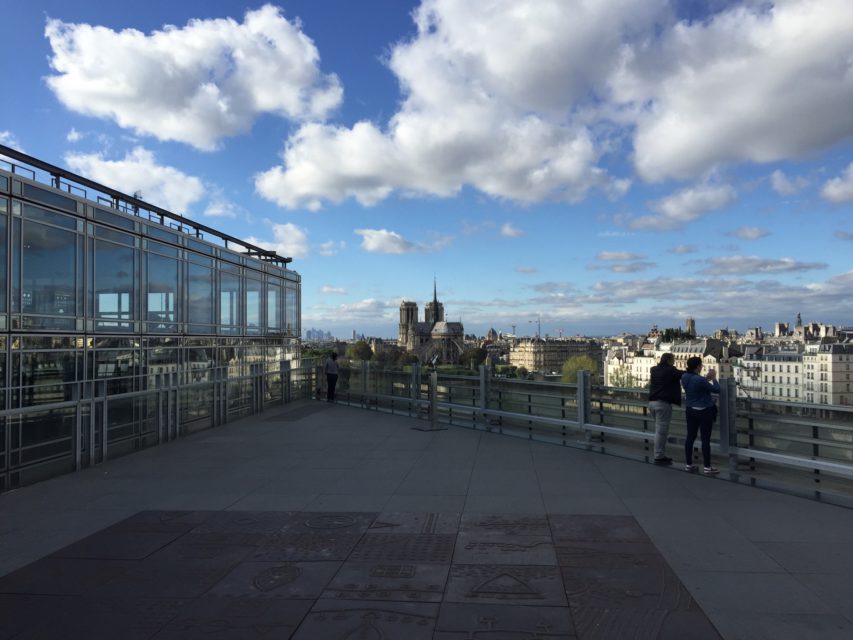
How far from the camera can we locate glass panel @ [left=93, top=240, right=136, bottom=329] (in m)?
11.9

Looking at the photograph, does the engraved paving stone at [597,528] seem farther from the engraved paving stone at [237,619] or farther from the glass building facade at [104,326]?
the glass building facade at [104,326]

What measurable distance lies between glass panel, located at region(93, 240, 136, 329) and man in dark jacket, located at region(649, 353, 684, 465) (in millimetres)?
10979

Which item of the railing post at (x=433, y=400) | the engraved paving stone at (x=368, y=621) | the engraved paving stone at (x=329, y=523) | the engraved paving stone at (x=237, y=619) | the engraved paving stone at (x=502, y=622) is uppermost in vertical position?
the railing post at (x=433, y=400)

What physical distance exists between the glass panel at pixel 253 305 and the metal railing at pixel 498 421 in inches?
122

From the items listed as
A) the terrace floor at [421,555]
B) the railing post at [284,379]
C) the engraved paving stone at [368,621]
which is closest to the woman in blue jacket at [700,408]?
the terrace floor at [421,555]

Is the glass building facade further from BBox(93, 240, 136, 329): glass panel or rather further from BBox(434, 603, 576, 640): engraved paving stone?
BBox(434, 603, 576, 640): engraved paving stone

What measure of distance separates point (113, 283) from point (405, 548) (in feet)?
33.7

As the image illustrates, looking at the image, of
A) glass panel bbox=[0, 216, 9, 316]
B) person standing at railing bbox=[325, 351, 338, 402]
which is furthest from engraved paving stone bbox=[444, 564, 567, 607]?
person standing at railing bbox=[325, 351, 338, 402]

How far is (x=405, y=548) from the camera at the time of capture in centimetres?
511

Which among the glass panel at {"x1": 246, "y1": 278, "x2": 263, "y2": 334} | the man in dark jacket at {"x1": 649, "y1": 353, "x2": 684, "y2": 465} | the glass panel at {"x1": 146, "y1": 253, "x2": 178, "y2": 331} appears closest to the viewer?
the man in dark jacket at {"x1": 649, "y1": 353, "x2": 684, "y2": 465}

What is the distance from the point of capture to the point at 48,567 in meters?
4.83

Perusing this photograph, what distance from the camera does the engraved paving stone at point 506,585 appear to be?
13.3 feet

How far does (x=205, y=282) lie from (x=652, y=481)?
13.1m

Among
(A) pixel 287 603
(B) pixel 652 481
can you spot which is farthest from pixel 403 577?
(B) pixel 652 481
